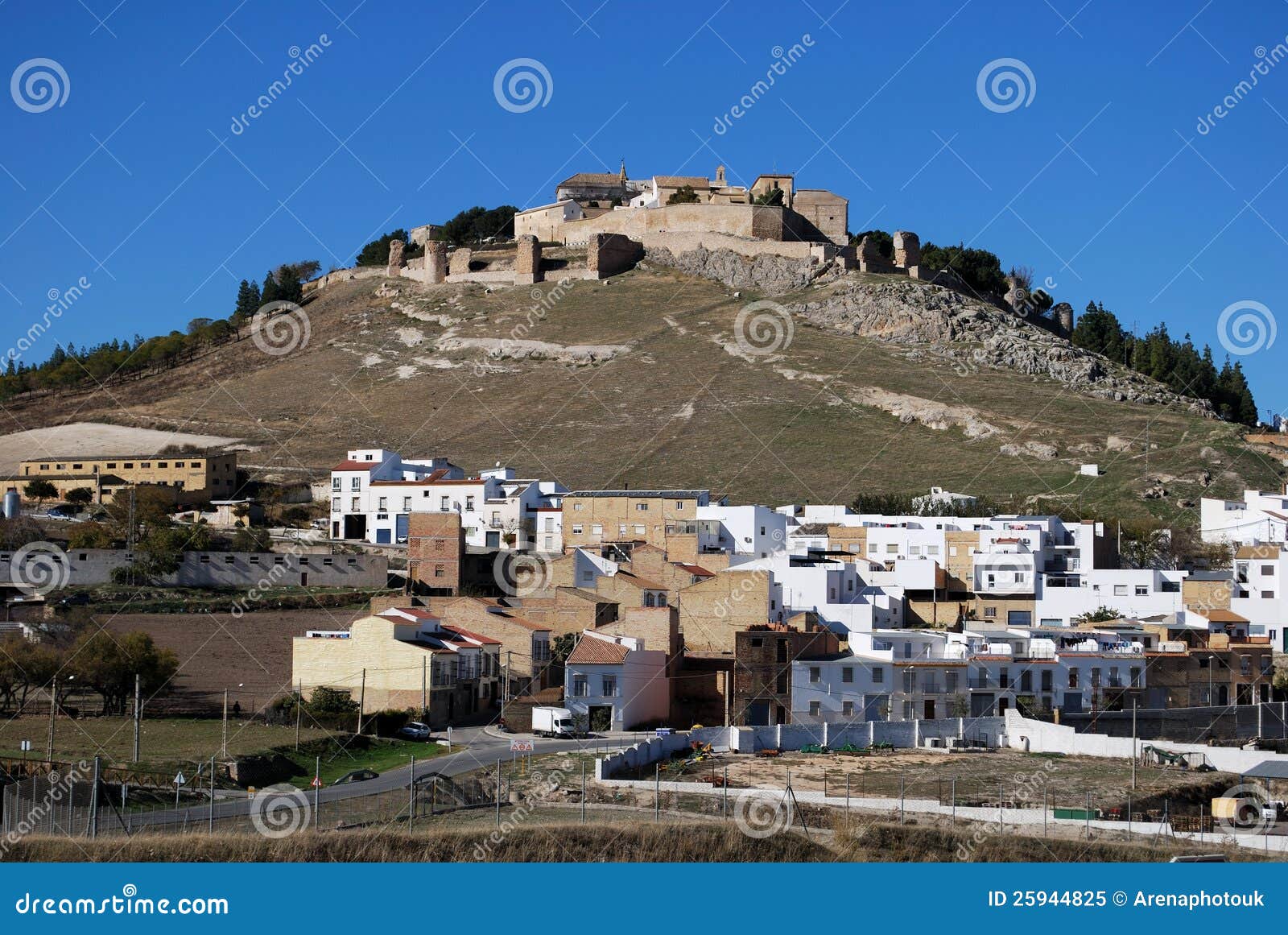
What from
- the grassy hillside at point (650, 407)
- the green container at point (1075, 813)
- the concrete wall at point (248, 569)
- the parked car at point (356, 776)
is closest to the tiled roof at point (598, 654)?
the parked car at point (356, 776)

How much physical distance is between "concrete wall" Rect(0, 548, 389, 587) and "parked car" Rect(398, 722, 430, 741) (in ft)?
64.5

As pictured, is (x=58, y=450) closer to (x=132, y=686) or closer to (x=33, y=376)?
(x=33, y=376)

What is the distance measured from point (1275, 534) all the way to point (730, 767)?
3588 centimetres

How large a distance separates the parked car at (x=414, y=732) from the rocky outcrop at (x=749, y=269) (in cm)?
7498

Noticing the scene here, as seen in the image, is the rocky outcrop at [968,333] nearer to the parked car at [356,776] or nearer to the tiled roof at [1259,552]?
the tiled roof at [1259,552]

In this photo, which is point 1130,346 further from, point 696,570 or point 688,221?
point 696,570

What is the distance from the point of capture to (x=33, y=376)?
384ft

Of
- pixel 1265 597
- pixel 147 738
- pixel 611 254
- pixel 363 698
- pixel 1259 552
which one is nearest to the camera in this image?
pixel 147 738

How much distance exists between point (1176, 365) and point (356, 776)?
→ 7780 cm

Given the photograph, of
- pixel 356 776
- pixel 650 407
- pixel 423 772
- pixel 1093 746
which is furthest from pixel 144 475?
pixel 356 776

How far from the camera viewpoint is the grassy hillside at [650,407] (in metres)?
78.1

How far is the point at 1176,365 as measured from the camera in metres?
100

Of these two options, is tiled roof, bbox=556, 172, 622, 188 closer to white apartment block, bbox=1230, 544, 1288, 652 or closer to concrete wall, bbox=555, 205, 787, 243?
concrete wall, bbox=555, 205, 787, 243

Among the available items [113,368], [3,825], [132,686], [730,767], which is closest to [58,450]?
[113,368]
